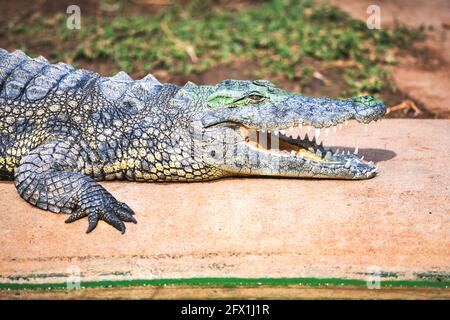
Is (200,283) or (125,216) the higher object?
(125,216)

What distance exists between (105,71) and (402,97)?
13.7 feet

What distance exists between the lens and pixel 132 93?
5.72m

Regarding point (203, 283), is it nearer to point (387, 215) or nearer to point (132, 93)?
point (387, 215)

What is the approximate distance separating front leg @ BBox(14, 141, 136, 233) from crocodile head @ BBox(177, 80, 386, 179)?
3.13 feet

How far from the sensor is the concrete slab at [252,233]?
443 centimetres

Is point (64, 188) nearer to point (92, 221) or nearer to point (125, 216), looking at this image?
point (92, 221)

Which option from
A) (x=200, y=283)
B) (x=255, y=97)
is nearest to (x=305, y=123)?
(x=255, y=97)

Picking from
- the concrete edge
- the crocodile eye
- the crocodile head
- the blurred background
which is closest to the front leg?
the concrete edge

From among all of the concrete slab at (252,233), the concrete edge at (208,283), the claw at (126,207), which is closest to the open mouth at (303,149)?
the concrete slab at (252,233)

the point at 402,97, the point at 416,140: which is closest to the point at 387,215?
the point at 416,140

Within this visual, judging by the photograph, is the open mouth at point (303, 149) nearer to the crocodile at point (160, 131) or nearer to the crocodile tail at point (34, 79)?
the crocodile at point (160, 131)

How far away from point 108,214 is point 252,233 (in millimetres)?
1140

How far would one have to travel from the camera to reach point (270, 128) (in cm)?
546

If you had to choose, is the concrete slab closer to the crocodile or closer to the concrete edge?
the concrete edge
